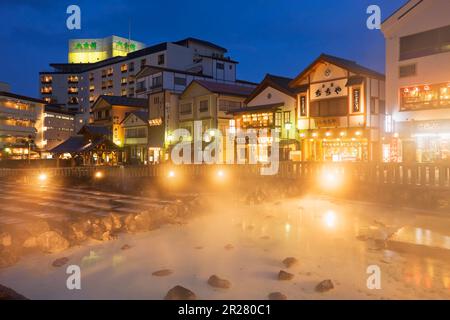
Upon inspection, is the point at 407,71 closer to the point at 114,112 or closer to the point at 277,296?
the point at 277,296

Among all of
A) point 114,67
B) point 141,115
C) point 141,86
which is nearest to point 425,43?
point 141,115

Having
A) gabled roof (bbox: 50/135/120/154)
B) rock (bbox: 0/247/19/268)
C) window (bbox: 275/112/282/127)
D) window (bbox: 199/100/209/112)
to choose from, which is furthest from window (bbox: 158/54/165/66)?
rock (bbox: 0/247/19/268)

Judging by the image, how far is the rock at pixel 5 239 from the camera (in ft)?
32.1

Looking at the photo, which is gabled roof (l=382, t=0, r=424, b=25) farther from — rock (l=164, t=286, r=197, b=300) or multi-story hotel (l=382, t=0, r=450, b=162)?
rock (l=164, t=286, r=197, b=300)

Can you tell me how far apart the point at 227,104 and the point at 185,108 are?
583cm

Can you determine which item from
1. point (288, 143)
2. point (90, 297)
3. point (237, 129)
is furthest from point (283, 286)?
point (237, 129)

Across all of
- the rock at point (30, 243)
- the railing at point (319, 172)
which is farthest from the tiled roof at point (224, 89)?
the rock at point (30, 243)

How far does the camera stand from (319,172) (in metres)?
19.5

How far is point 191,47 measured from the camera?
212 ft

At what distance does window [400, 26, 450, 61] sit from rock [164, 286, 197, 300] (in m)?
23.1

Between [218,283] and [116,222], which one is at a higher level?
[116,222]

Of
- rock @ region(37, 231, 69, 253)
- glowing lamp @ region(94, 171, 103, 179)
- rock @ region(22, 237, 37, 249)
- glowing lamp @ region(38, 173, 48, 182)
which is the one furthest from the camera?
glowing lamp @ region(38, 173, 48, 182)

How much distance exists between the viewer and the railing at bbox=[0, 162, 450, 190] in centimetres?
1541

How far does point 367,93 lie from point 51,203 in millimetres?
22955
